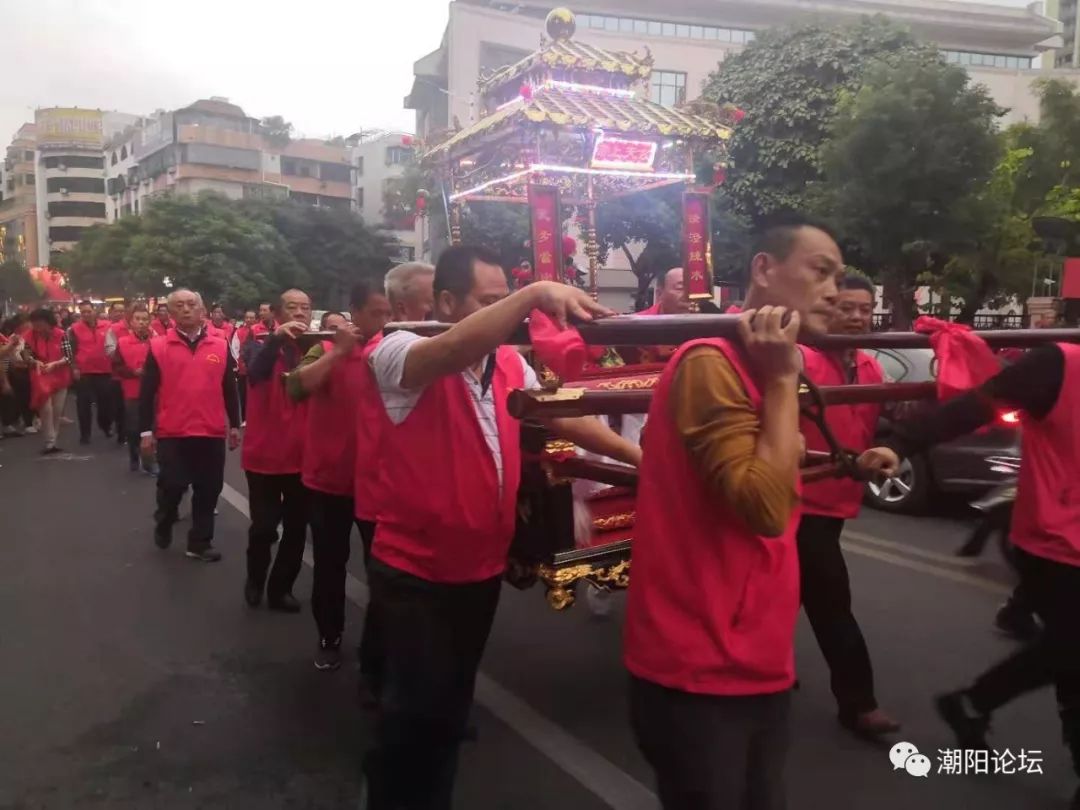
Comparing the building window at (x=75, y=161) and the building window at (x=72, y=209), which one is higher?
the building window at (x=75, y=161)

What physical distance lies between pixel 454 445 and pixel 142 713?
229 centimetres

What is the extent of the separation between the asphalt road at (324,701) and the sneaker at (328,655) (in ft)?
0.18

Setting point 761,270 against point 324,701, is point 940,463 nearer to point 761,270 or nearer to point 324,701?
point 324,701

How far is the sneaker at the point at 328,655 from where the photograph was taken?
4359 millimetres

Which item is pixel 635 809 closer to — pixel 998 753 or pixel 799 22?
pixel 998 753

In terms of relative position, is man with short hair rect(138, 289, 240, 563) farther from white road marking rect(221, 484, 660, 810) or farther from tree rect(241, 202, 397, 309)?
tree rect(241, 202, 397, 309)

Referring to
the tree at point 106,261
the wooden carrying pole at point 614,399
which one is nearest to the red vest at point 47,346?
the wooden carrying pole at point 614,399

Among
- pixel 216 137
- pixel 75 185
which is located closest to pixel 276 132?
pixel 216 137

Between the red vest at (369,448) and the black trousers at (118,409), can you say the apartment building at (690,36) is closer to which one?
the black trousers at (118,409)

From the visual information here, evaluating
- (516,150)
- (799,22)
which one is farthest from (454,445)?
(799,22)

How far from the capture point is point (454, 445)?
2.53 m

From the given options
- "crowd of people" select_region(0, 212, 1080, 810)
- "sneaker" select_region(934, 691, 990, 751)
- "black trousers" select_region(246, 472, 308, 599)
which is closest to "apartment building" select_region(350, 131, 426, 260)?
"black trousers" select_region(246, 472, 308, 599)

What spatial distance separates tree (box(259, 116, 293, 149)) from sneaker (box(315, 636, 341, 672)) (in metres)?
62.0

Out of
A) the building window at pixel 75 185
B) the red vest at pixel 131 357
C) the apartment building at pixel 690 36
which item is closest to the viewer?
the red vest at pixel 131 357
